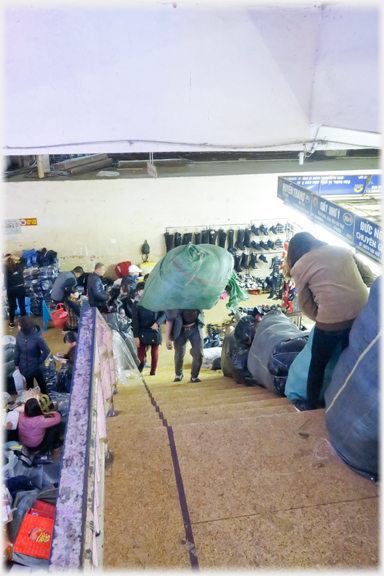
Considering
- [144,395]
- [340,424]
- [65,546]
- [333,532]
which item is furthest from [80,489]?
[144,395]

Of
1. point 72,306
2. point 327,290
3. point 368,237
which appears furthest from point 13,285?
point 327,290

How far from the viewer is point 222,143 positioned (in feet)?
15.6

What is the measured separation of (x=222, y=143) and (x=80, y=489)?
13.7 ft

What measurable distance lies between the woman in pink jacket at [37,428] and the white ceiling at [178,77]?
276cm

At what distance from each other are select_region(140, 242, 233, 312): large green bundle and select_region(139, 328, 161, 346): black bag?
3.91 ft

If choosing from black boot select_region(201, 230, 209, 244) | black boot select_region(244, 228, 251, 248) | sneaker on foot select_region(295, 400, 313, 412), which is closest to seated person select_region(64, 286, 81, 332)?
black boot select_region(201, 230, 209, 244)

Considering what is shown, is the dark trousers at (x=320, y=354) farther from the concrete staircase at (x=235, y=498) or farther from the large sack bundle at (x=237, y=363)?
the large sack bundle at (x=237, y=363)

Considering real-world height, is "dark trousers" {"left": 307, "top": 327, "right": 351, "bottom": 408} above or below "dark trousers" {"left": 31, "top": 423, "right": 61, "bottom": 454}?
above

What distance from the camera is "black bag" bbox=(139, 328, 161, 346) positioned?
5512mm

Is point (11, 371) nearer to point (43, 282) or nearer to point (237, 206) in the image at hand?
point (43, 282)

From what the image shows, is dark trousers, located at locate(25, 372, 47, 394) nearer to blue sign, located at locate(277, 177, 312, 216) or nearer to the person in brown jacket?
the person in brown jacket

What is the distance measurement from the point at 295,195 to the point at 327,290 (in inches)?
141

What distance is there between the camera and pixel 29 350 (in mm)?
4953

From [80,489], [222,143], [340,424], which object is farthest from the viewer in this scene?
[222,143]
